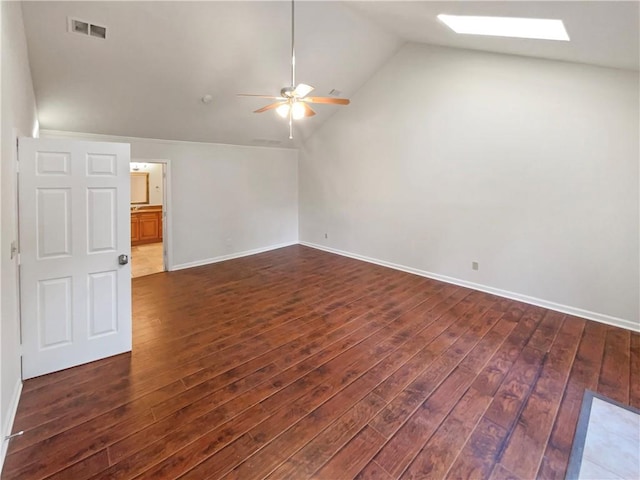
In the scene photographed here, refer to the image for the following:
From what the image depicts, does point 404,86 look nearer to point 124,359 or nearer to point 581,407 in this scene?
point 581,407

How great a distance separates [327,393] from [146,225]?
7703 millimetres

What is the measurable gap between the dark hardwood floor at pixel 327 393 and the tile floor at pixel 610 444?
121 millimetres

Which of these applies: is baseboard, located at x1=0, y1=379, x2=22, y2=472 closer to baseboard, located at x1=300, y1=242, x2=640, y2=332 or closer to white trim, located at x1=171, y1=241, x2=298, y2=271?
white trim, located at x1=171, y1=241, x2=298, y2=271

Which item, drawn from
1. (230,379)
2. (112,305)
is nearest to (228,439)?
(230,379)

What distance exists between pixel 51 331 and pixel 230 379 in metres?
1.64

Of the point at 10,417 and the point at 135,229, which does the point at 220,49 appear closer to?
the point at 10,417

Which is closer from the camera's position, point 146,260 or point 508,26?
point 508,26

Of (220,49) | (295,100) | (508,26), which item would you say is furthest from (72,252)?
(508,26)

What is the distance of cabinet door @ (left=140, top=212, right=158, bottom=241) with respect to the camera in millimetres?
8414

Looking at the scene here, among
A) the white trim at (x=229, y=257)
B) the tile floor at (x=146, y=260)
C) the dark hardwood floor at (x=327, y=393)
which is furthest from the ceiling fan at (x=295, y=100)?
the tile floor at (x=146, y=260)

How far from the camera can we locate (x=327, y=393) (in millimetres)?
2623

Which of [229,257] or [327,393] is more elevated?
[229,257]


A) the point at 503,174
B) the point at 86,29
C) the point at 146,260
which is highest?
the point at 86,29

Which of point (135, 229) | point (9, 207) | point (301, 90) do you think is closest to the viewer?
point (9, 207)
